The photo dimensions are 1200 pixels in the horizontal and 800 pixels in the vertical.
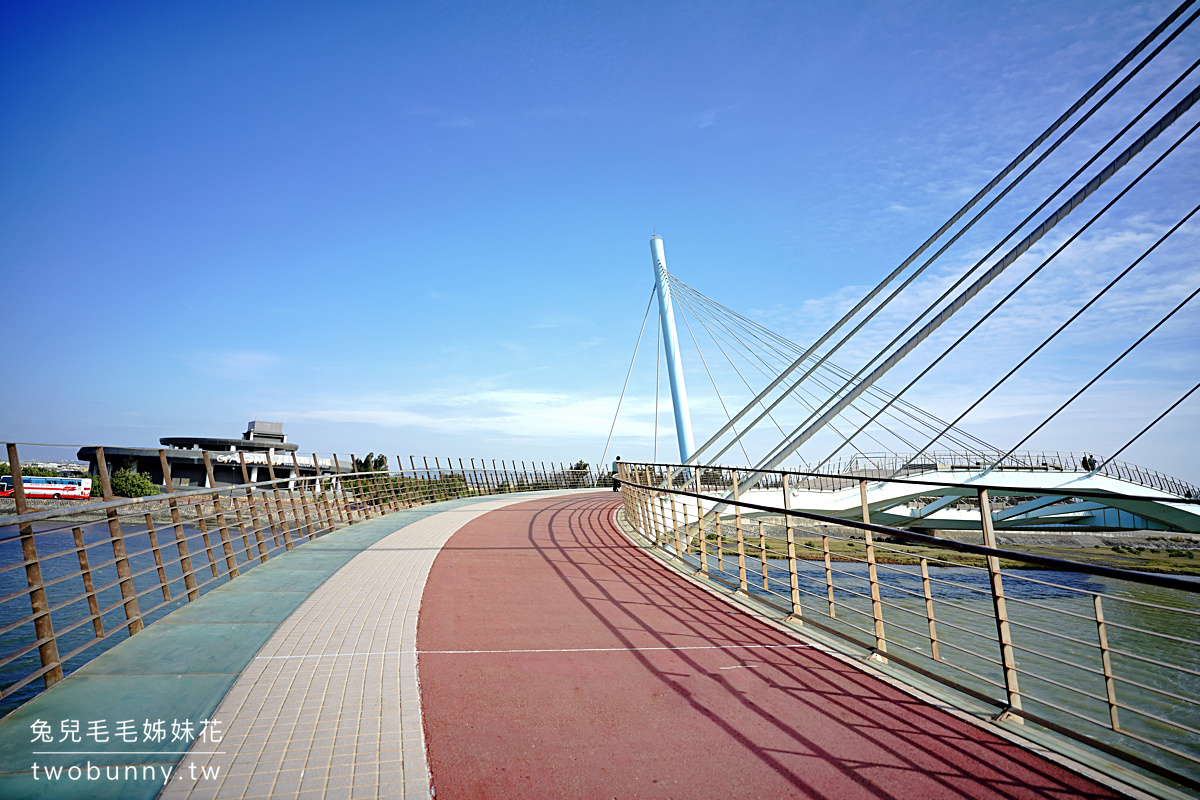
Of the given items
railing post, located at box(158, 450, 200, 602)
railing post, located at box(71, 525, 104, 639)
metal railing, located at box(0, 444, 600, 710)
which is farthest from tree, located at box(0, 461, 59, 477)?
railing post, located at box(71, 525, 104, 639)

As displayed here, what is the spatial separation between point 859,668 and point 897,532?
1.17 meters

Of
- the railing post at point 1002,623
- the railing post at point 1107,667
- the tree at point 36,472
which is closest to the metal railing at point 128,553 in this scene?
the railing post at point 1002,623

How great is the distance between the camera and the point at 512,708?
14.0ft

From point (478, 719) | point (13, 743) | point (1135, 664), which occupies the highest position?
point (13, 743)

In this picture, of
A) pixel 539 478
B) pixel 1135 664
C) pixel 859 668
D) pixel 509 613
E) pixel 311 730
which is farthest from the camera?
pixel 539 478

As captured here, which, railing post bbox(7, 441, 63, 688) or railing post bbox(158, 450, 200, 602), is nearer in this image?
railing post bbox(7, 441, 63, 688)

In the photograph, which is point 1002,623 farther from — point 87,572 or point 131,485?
point 131,485

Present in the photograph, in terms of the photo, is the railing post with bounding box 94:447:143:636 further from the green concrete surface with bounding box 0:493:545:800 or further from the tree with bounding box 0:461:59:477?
the tree with bounding box 0:461:59:477

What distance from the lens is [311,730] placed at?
389cm

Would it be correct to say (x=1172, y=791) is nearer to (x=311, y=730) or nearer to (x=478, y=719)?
(x=478, y=719)

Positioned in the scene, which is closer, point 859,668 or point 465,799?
point 465,799

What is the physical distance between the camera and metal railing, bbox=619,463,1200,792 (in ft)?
11.6

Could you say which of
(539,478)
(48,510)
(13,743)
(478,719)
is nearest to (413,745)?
(478,719)

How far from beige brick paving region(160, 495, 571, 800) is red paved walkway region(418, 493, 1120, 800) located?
0.18 meters
